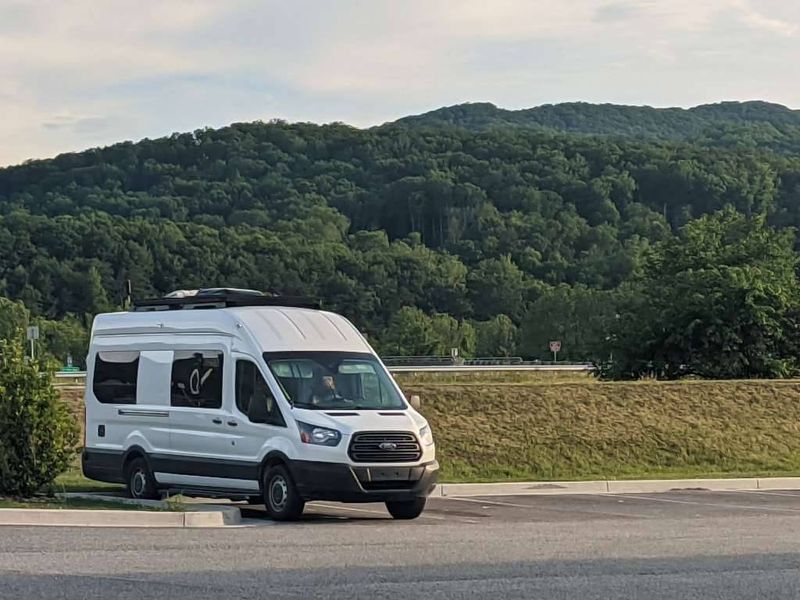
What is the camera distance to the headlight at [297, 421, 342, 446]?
1531cm

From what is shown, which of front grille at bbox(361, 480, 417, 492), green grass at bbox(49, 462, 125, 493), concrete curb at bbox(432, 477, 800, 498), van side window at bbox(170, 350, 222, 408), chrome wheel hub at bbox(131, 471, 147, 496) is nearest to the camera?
front grille at bbox(361, 480, 417, 492)

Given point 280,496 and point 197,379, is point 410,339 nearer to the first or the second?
point 197,379

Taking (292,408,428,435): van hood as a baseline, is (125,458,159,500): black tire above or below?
below

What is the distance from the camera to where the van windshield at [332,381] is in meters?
16.0

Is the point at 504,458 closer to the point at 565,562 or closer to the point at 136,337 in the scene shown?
the point at 136,337

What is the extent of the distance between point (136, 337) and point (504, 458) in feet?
26.3

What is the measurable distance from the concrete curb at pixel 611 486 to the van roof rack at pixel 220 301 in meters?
4.07

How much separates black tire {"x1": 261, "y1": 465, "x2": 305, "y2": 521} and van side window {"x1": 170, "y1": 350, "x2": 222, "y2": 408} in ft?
4.54

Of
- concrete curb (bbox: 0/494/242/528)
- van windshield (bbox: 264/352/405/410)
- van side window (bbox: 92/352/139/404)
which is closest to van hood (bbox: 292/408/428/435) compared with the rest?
van windshield (bbox: 264/352/405/410)

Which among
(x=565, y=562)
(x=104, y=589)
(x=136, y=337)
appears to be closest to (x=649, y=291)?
(x=136, y=337)

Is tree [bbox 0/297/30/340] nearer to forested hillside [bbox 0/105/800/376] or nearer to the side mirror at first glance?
forested hillside [bbox 0/105/800/376]

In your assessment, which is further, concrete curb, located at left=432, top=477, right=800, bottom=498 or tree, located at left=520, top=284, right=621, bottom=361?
tree, located at left=520, top=284, right=621, bottom=361

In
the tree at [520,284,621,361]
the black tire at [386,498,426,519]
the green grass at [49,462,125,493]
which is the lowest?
the tree at [520,284,621,361]

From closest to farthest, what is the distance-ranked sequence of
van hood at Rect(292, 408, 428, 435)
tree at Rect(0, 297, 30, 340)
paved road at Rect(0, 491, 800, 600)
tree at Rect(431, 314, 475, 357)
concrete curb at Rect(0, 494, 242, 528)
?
paved road at Rect(0, 491, 800, 600) → concrete curb at Rect(0, 494, 242, 528) → van hood at Rect(292, 408, 428, 435) → tree at Rect(0, 297, 30, 340) → tree at Rect(431, 314, 475, 357)
